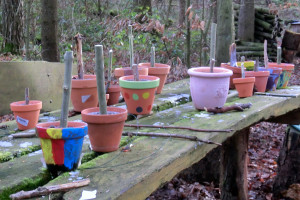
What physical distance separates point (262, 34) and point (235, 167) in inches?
310

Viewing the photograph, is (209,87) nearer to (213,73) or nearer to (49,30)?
(213,73)

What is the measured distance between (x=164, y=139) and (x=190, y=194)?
2.16m

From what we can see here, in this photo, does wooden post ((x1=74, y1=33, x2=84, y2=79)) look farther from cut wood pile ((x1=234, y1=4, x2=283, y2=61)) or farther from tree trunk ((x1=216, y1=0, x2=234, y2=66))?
cut wood pile ((x1=234, y1=4, x2=283, y2=61))

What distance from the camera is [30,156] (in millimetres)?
1434

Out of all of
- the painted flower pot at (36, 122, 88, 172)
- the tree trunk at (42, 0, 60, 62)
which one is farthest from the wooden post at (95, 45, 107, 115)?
the tree trunk at (42, 0, 60, 62)

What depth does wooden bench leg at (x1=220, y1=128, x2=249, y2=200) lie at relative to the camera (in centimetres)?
322

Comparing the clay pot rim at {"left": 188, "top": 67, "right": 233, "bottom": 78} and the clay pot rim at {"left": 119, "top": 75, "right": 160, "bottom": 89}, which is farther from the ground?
the clay pot rim at {"left": 188, "top": 67, "right": 233, "bottom": 78}

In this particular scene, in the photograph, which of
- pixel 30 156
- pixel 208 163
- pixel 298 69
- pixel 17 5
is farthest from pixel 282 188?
pixel 298 69

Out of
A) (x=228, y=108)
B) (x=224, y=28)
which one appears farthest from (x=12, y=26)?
(x=228, y=108)

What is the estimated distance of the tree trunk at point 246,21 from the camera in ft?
32.1

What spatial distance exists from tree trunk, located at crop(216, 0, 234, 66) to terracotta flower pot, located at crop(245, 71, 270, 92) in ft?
6.32

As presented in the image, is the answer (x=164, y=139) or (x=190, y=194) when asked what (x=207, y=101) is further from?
(x=190, y=194)

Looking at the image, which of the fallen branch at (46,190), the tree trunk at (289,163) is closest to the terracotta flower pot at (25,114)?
the fallen branch at (46,190)

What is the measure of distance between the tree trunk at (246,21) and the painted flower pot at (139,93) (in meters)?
8.46
